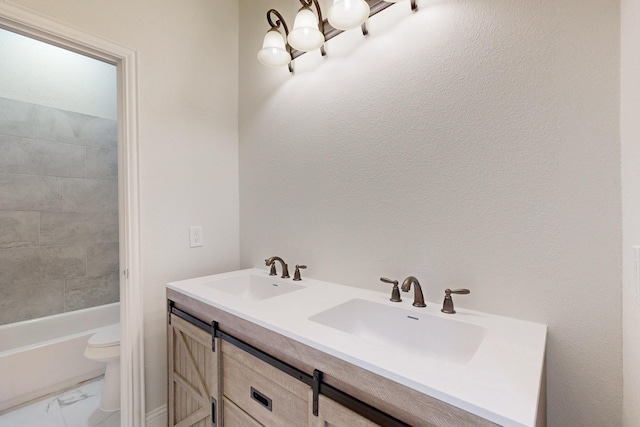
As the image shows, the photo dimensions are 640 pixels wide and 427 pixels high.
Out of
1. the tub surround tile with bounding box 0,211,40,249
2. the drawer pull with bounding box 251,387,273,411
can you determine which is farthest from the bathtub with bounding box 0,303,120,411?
the drawer pull with bounding box 251,387,273,411

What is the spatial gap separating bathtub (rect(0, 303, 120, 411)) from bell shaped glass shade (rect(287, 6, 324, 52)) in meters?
2.65

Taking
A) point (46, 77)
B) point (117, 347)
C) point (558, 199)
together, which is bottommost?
point (117, 347)

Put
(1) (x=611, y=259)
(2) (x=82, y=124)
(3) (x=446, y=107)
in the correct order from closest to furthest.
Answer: (1) (x=611, y=259) → (3) (x=446, y=107) → (2) (x=82, y=124)

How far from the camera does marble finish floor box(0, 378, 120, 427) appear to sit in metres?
1.75

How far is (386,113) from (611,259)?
0.93m

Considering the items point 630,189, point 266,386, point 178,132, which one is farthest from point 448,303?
point 178,132

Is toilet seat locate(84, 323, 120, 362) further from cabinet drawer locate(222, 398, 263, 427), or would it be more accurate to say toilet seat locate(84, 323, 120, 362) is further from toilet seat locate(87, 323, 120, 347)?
cabinet drawer locate(222, 398, 263, 427)

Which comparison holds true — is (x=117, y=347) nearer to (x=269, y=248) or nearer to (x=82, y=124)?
(x=269, y=248)

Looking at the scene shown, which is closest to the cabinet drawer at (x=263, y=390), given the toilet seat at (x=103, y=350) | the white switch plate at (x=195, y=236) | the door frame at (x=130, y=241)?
the door frame at (x=130, y=241)

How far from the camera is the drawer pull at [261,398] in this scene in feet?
3.19

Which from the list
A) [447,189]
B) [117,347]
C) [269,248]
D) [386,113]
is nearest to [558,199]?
[447,189]

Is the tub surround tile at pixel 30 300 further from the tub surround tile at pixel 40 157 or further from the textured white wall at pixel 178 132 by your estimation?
the textured white wall at pixel 178 132

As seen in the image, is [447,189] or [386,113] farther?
[386,113]

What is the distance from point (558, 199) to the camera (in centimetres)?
92
